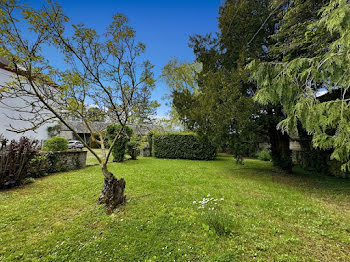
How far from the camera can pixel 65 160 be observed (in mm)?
7328

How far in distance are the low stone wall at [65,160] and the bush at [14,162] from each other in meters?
1.34

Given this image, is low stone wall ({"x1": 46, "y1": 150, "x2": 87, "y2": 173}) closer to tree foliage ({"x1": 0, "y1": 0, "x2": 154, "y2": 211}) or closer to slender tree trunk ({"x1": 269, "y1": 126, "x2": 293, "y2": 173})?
tree foliage ({"x1": 0, "y1": 0, "x2": 154, "y2": 211})

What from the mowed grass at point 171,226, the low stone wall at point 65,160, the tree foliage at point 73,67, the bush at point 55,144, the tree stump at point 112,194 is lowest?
the mowed grass at point 171,226

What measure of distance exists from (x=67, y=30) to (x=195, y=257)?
4648 millimetres

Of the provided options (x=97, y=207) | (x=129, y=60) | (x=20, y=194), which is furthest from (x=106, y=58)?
(x=20, y=194)

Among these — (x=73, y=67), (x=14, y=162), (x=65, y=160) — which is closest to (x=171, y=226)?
(x=73, y=67)

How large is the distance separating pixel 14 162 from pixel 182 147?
9595 millimetres

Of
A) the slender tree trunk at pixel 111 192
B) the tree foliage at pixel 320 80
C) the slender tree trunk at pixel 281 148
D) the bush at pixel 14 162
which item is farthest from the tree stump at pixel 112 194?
the slender tree trunk at pixel 281 148

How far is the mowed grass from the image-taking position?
2252mm

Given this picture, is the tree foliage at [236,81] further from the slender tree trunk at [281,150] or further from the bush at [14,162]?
the bush at [14,162]

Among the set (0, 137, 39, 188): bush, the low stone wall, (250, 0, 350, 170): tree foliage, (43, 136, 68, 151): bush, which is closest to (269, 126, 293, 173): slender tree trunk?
(250, 0, 350, 170): tree foliage

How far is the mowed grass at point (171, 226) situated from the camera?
2.25m

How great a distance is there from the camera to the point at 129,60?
12.6 feet

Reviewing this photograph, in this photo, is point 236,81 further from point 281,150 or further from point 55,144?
point 55,144
